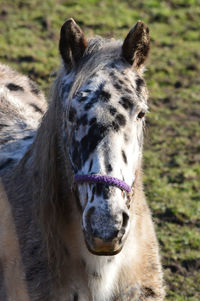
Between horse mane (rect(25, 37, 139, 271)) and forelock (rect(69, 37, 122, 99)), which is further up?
forelock (rect(69, 37, 122, 99))

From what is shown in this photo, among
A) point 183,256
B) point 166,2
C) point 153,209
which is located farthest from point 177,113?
point 166,2

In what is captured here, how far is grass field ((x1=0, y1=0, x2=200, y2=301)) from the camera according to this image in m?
5.20

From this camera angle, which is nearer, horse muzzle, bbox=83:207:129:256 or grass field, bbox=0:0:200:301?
horse muzzle, bbox=83:207:129:256

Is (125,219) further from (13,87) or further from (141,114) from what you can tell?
(13,87)

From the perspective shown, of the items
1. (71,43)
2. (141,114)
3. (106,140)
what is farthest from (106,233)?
(71,43)

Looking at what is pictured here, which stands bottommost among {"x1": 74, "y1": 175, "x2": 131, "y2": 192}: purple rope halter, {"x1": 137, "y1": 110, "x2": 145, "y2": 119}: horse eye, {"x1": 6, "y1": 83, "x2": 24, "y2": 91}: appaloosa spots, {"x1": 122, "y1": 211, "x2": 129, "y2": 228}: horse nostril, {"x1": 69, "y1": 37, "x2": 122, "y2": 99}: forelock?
{"x1": 6, "y1": 83, "x2": 24, "y2": 91}: appaloosa spots

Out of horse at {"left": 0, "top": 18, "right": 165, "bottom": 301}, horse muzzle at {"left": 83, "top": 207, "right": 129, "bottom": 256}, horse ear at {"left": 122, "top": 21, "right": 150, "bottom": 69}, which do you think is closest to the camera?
horse muzzle at {"left": 83, "top": 207, "right": 129, "bottom": 256}

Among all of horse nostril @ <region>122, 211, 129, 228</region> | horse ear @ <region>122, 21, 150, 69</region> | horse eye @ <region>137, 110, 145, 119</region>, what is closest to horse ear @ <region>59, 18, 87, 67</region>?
horse ear @ <region>122, 21, 150, 69</region>

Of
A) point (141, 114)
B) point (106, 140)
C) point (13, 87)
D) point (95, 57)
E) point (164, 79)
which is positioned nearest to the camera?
point (106, 140)

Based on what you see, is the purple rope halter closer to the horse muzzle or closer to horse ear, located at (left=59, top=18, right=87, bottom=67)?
the horse muzzle

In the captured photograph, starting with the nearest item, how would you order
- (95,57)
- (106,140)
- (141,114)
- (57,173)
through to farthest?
(106,140), (141,114), (95,57), (57,173)

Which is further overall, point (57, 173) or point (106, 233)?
point (57, 173)

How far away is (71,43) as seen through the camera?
122 inches

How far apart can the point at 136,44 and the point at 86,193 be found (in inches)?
37.6
